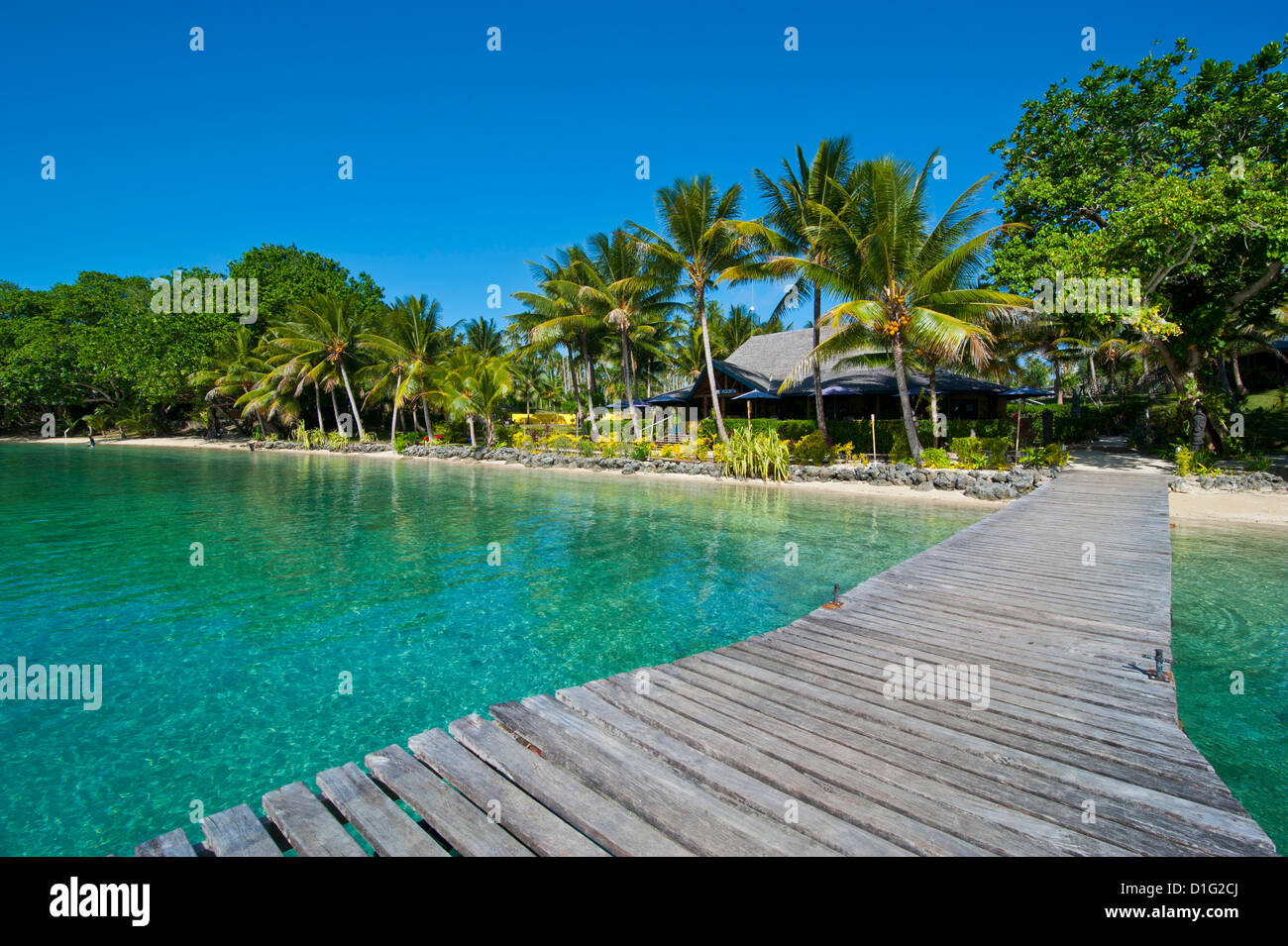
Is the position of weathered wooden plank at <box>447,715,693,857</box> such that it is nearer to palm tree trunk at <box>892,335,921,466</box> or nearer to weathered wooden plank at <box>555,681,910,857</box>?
weathered wooden plank at <box>555,681,910,857</box>

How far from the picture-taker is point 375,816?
2.70m

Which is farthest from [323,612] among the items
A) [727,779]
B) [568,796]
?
[727,779]

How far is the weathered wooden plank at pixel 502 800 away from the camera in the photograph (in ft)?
8.20

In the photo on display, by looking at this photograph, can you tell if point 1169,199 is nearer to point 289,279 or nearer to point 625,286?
point 625,286

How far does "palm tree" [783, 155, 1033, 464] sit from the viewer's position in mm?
18016

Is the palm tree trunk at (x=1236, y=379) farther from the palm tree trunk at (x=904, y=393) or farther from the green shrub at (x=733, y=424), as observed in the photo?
the green shrub at (x=733, y=424)

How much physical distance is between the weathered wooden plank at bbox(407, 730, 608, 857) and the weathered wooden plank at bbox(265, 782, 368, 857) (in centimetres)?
51

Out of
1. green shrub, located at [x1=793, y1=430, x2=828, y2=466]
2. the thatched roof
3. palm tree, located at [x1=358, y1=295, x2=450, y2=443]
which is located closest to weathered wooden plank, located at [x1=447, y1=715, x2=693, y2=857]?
green shrub, located at [x1=793, y1=430, x2=828, y2=466]

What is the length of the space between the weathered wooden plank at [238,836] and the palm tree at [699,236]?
22.4 m

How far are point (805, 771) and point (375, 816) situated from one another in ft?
6.89

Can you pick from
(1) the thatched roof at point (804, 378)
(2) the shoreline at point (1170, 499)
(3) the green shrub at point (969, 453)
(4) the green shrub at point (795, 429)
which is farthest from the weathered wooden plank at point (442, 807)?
(4) the green shrub at point (795, 429)

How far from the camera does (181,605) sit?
811cm

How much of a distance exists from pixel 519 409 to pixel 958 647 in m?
56.9
